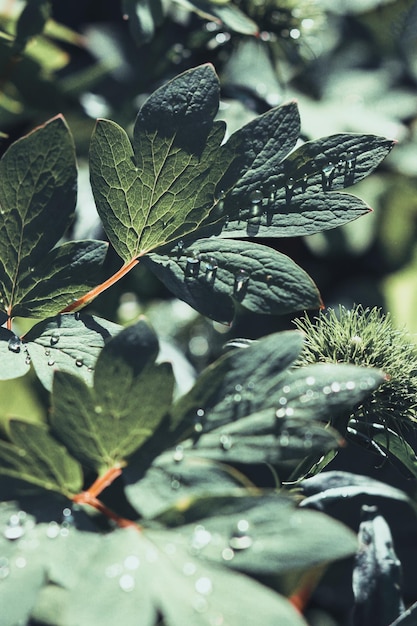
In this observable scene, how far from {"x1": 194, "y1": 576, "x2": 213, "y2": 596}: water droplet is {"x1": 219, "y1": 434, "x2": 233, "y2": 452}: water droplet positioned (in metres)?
0.07

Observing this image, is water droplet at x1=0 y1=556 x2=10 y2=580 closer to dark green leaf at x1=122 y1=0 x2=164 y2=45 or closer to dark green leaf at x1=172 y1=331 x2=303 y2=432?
dark green leaf at x1=172 y1=331 x2=303 y2=432

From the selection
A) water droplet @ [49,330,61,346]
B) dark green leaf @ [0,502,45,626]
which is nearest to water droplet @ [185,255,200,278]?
water droplet @ [49,330,61,346]

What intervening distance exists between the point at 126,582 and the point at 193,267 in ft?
0.77

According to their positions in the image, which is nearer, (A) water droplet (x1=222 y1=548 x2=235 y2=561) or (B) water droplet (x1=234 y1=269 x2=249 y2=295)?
(A) water droplet (x1=222 y1=548 x2=235 y2=561)

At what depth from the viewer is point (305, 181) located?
1.66ft

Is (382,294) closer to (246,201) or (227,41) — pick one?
(227,41)

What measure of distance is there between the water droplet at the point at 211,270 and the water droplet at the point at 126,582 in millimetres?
220

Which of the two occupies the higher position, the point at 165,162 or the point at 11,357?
the point at 165,162

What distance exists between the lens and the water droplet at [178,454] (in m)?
0.41

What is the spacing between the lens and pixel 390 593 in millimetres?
527

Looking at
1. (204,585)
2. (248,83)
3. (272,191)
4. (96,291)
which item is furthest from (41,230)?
(248,83)

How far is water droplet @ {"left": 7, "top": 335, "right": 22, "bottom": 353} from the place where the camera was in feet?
1.62

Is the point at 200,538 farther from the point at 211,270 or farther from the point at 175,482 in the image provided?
the point at 211,270

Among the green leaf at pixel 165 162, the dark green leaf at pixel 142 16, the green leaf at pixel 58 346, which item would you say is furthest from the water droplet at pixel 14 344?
the dark green leaf at pixel 142 16
